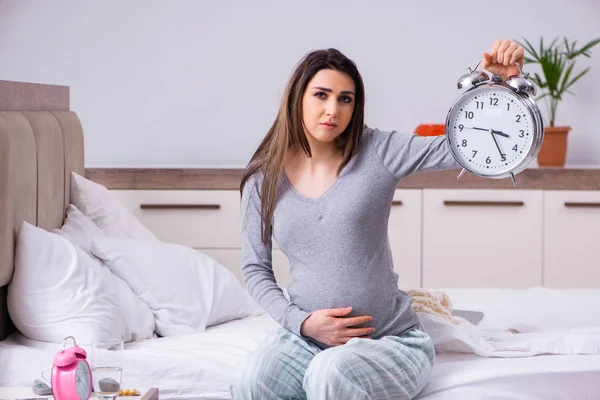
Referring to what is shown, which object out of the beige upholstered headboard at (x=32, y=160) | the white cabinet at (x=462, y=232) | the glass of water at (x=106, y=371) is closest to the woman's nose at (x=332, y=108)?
the glass of water at (x=106, y=371)

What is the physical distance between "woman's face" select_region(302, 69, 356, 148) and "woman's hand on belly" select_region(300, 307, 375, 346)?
0.39 m

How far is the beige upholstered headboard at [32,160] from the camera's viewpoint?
2113mm

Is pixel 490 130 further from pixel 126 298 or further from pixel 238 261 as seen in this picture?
pixel 238 261

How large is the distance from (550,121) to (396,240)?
37.9 inches

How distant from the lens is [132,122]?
4219mm

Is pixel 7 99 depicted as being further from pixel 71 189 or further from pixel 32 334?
pixel 32 334

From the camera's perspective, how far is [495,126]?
5.64 feet

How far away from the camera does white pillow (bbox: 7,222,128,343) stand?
208 cm

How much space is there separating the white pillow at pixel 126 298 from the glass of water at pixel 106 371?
55cm

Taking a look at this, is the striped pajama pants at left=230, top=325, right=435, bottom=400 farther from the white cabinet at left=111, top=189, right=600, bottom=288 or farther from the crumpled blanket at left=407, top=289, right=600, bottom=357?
the white cabinet at left=111, top=189, right=600, bottom=288

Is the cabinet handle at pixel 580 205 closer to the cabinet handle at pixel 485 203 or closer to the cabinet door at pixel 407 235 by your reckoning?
the cabinet handle at pixel 485 203

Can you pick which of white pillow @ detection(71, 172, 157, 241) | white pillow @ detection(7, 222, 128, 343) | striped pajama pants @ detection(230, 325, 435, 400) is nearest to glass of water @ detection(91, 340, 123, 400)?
striped pajama pants @ detection(230, 325, 435, 400)

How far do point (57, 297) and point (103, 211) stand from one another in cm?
64

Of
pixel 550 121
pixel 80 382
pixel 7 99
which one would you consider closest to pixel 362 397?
pixel 80 382
